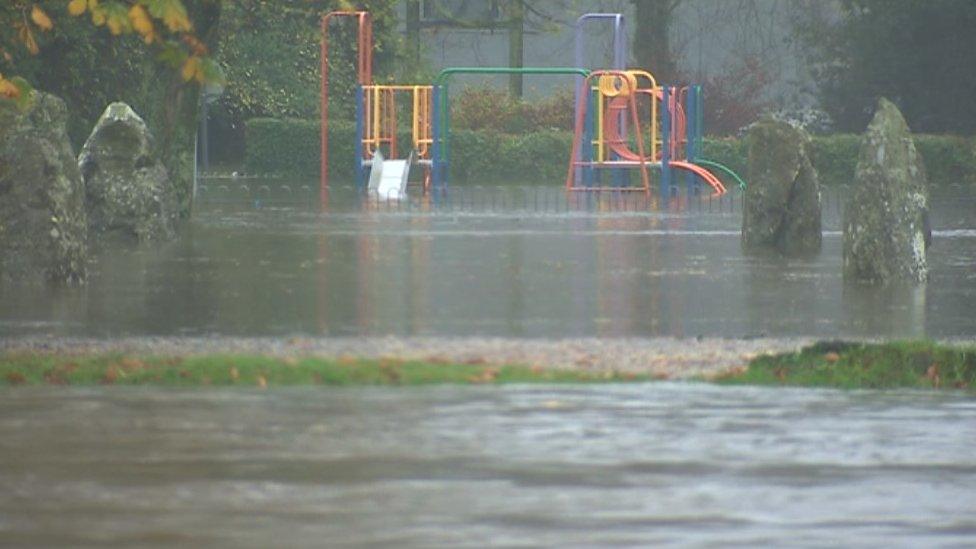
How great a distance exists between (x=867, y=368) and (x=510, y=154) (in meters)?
36.1

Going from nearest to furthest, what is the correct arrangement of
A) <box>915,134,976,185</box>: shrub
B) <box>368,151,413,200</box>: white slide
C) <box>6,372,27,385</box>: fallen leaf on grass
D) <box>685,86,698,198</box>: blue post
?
<box>6,372,27,385</box>: fallen leaf on grass
<box>368,151,413,200</box>: white slide
<box>685,86,698,198</box>: blue post
<box>915,134,976,185</box>: shrub

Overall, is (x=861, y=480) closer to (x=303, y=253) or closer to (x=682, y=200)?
(x=303, y=253)

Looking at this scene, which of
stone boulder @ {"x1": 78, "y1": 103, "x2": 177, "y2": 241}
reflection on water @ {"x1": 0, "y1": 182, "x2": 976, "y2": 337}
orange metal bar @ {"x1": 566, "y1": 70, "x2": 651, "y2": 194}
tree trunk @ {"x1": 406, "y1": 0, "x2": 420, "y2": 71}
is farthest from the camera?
tree trunk @ {"x1": 406, "y1": 0, "x2": 420, "y2": 71}

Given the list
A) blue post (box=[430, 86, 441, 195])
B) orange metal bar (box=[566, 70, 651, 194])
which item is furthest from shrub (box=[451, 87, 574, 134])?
orange metal bar (box=[566, 70, 651, 194])

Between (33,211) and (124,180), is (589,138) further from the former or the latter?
(33,211)

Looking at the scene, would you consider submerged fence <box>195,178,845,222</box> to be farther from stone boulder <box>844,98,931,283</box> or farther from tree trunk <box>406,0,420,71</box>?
tree trunk <box>406,0,420,71</box>

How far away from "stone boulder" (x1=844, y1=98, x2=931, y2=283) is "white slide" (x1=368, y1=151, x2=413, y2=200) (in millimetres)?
18579

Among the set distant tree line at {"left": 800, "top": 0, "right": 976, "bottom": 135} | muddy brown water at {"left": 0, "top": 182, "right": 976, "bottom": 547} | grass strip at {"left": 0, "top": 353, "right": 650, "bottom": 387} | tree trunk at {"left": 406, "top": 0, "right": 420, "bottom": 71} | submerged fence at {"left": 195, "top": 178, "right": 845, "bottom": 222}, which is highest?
tree trunk at {"left": 406, "top": 0, "right": 420, "bottom": 71}

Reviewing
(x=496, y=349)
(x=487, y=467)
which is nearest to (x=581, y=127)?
(x=496, y=349)

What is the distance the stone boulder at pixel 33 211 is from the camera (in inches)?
712

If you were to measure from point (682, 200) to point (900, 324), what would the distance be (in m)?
22.3

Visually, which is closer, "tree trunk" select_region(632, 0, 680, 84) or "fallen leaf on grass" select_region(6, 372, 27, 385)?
"fallen leaf on grass" select_region(6, 372, 27, 385)

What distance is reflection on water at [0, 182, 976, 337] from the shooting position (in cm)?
1533

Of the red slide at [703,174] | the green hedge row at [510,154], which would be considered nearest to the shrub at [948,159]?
the green hedge row at [510,154]
